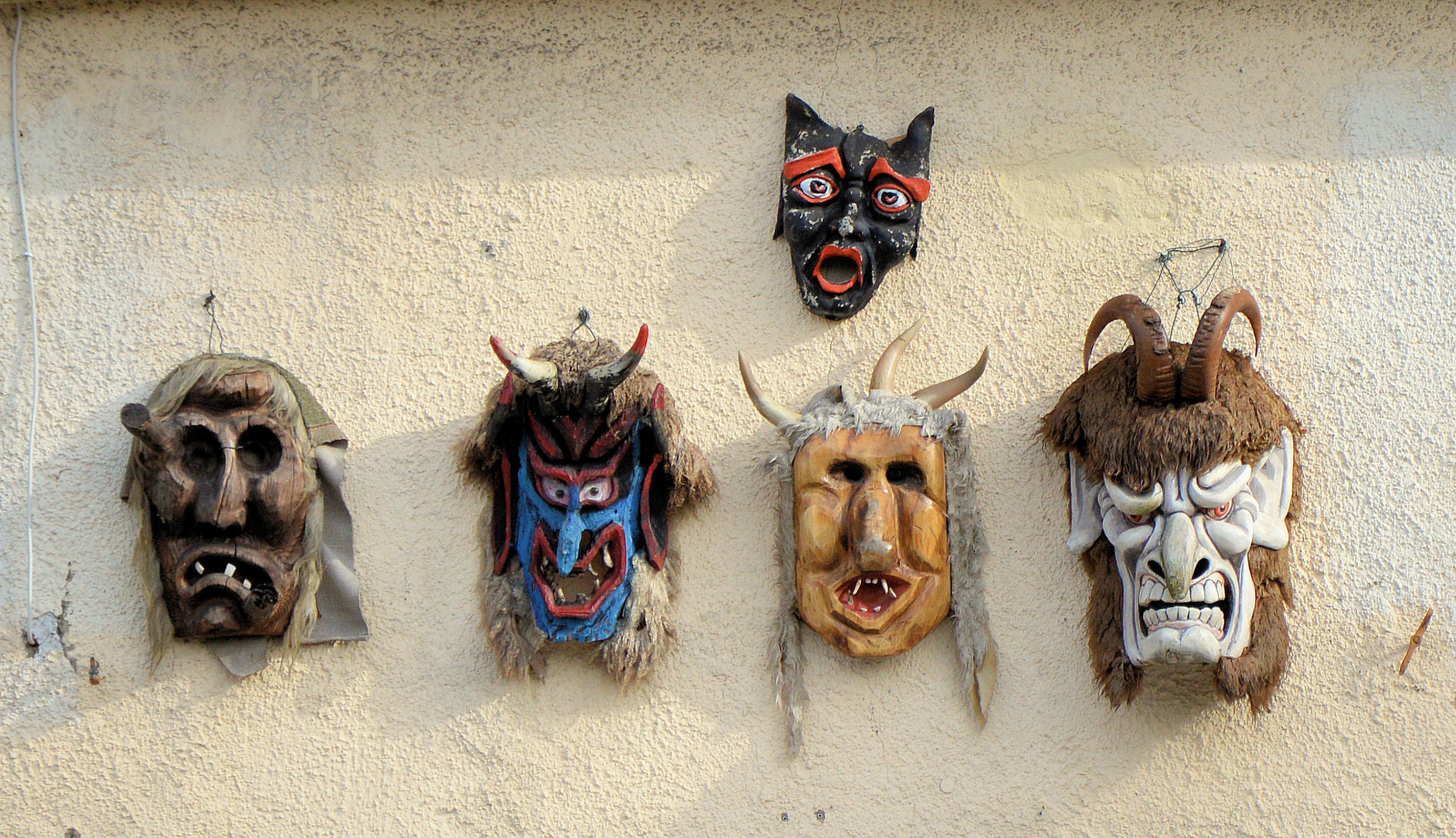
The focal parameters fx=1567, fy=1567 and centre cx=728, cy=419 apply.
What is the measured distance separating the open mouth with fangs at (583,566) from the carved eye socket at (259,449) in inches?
27.1

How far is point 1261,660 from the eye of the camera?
12.4 ft

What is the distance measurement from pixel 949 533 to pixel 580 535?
37.1 inches

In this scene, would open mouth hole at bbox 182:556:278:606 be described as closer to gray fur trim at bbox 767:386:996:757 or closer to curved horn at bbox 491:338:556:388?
curved horn at bbox 491:338:556:388

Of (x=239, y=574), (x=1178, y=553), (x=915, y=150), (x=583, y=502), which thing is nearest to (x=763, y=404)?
(x=583, y=502)

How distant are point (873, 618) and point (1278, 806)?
1106mm

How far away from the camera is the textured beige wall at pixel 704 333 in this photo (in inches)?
154

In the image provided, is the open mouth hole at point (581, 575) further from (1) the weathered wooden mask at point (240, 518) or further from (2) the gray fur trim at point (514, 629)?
(1) the weathered wooden mask at point (240, 518)

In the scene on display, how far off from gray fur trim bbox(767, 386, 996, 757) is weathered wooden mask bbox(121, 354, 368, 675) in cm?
109

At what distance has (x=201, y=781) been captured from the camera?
12.8 feet

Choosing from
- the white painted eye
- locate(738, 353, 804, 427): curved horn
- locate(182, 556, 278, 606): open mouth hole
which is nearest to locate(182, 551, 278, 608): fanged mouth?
locate(182, 556, 278, 606): open mouth hole

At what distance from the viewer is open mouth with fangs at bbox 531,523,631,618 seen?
384 centimetres

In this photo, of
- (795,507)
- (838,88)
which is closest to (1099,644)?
(795,507)

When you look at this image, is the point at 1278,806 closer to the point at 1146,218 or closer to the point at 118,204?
the point at 1146,218

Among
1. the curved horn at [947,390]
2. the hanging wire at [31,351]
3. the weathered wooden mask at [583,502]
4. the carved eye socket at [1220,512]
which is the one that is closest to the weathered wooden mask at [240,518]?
the hanging wire at [31,351]
